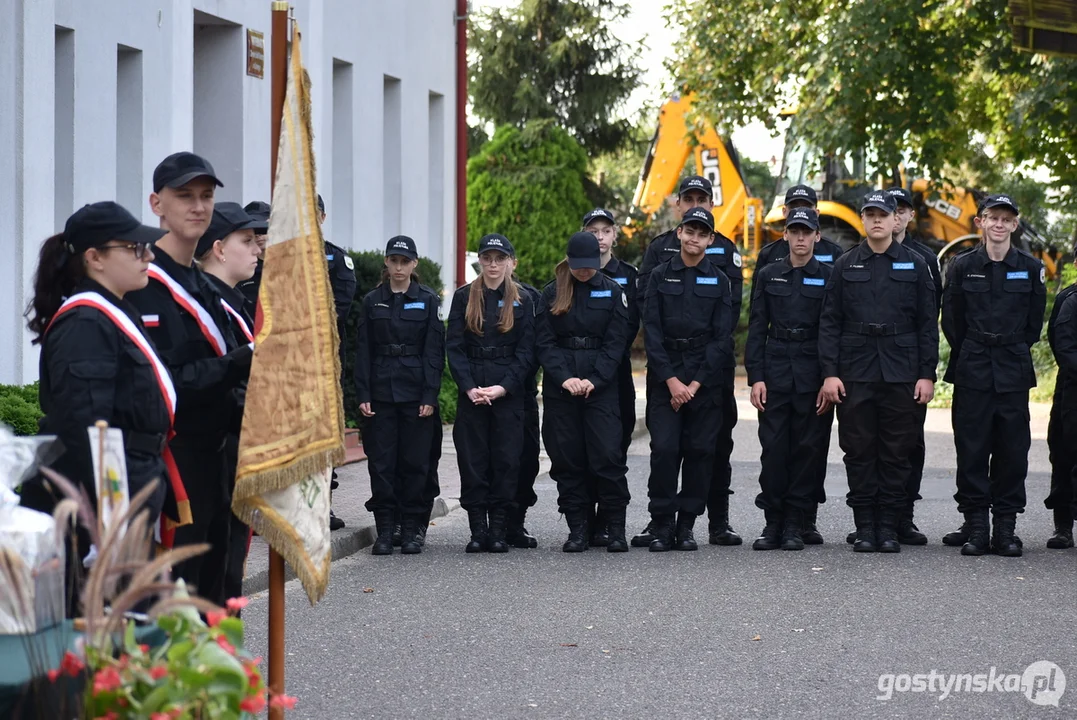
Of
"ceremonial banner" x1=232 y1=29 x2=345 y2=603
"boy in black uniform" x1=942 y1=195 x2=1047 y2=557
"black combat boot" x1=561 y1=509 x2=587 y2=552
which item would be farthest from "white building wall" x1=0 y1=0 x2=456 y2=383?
"ceremonial banner" x1=232 y1=29 x2=345 y2=603

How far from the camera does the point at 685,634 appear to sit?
6855 mm

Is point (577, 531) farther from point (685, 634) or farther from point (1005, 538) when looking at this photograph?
point (1005, 538)

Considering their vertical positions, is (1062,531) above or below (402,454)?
below

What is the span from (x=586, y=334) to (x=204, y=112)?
19.6 feet

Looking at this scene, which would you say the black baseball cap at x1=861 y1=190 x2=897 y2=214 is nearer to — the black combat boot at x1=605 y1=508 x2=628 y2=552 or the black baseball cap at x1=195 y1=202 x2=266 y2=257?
the black combat boot at x1=605 y1=508 x2=628 y2=552

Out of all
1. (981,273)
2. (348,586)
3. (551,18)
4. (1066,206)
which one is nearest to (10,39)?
(348,586)

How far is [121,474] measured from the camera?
13.2 ft

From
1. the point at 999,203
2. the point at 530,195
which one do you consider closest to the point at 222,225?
the point at 999,203

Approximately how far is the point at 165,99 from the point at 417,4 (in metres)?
6.75

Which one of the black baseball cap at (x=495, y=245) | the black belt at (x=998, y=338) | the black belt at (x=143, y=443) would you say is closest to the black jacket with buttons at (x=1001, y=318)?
the black belt at (x=998, y=338)

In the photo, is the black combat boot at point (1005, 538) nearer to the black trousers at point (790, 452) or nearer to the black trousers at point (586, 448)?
the black trousers at point (790, 452)

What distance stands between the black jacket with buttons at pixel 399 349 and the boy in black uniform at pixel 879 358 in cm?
245

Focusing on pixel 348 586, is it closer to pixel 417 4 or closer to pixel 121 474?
pixel 121 474

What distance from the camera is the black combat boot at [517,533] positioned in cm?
945
